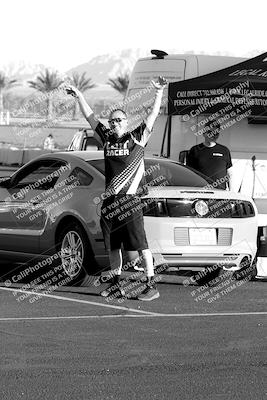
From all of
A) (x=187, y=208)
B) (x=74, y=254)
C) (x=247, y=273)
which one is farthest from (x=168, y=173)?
(x=247, y=273)

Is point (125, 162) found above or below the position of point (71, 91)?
below

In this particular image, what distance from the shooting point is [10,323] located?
751 cm

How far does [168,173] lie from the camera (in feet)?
33.7

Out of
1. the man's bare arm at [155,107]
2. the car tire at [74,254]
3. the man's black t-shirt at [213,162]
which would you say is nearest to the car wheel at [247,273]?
the man's black t-shirt at [213,162]

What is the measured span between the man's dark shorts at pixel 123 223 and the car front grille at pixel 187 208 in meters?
0.40

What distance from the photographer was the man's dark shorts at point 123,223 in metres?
8.91

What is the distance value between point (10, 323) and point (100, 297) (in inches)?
68.2

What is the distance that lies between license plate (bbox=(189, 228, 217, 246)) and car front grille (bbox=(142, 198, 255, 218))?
14 centimetres

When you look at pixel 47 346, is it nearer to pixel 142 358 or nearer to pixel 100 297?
pixel 142 358

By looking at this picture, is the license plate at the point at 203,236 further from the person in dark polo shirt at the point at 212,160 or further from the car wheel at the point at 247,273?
the person in dark polo shirt at the point at 212,160

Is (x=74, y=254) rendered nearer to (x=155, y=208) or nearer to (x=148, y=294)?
(x=155, y=208)

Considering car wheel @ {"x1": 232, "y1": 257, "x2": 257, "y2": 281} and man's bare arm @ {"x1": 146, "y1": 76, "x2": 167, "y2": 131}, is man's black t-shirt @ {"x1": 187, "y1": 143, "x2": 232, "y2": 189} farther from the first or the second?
man's bare arm @ {"x1": 146, "y1": 76, "x2": 167, "y2": 131}

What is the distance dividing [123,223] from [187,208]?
0.85m

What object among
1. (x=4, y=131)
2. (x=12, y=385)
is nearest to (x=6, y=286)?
(x=12, y=385)
